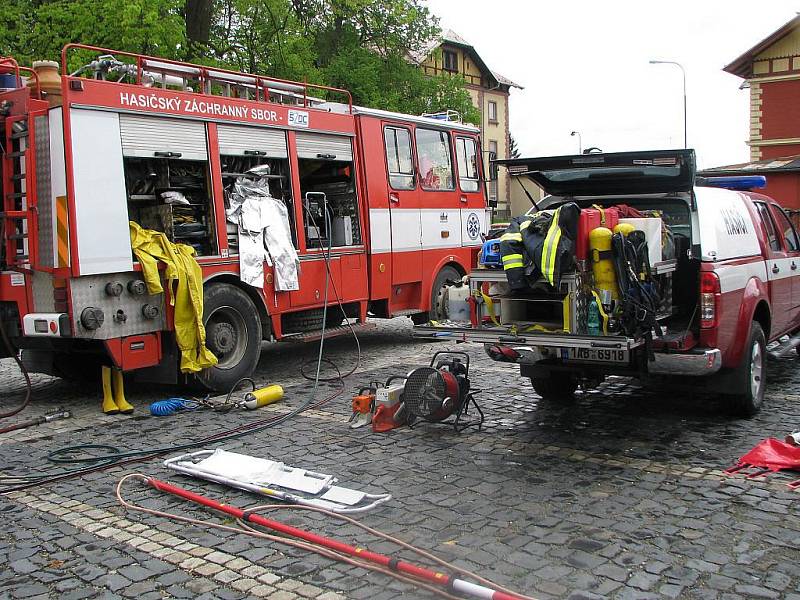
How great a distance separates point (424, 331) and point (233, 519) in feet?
7.51

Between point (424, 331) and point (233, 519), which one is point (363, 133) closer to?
point (424, 331)

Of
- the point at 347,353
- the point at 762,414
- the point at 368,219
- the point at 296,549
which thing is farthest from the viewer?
the point at 347,353

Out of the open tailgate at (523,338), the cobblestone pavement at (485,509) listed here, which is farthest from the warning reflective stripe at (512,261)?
the cobblestone pavement at (485,509)

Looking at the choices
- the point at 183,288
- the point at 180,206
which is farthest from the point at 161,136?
the point at 183,288

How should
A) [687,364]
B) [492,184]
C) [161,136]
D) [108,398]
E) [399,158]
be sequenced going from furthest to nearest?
[492,184] < [399,158] < [161,136] < [108,398] < [687,364]

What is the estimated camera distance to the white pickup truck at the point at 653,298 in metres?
5.74

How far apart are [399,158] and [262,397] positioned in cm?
469

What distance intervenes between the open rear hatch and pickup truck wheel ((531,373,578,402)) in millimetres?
1781

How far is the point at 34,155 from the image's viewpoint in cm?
748

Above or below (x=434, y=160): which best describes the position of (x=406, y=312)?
below

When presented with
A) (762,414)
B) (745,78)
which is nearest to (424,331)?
(762,414)

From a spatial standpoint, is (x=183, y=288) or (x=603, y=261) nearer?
(x=603, y=261)

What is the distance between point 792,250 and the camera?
Result: 27.9 feet

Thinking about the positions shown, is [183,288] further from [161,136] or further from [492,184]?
[492,184]
